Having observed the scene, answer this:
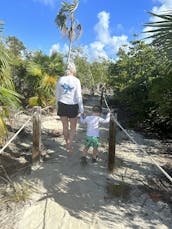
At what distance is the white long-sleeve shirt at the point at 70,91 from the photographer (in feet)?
21.1

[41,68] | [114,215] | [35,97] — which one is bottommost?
[114,215]

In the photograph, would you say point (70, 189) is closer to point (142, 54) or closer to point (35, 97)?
point (35, 97)

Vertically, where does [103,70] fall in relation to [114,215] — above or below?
above

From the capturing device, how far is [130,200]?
16.9 feet

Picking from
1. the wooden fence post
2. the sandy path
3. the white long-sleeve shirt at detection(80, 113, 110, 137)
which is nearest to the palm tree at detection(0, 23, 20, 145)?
the sandy path

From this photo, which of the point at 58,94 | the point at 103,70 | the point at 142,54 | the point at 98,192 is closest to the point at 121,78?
the point at 142,54

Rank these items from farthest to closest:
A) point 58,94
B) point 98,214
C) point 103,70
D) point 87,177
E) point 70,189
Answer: point 103,70, point 58,94, point 87,177, point 70,189, point 98,214

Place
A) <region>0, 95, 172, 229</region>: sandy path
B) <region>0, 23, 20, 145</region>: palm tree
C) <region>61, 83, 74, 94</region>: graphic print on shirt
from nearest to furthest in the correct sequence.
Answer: <region>0, 95, 172, 229</region>: sandy path, <region>0, 23, 20, 145</region>: palm tree, <region>61, 83, 74, 94</region>: graphic print on shirt

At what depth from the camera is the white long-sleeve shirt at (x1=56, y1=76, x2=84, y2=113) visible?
21.1 ft

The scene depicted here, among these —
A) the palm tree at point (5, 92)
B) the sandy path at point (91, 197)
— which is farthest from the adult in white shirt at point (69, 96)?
the palm tree at point (5, 92)

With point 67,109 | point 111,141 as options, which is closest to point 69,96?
point 67,109

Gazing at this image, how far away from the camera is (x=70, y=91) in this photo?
21.2 ft

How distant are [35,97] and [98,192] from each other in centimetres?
946

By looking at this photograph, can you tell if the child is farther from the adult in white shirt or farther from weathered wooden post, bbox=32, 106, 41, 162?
weathered wooden post, bbox=32, 106, 41, 162
